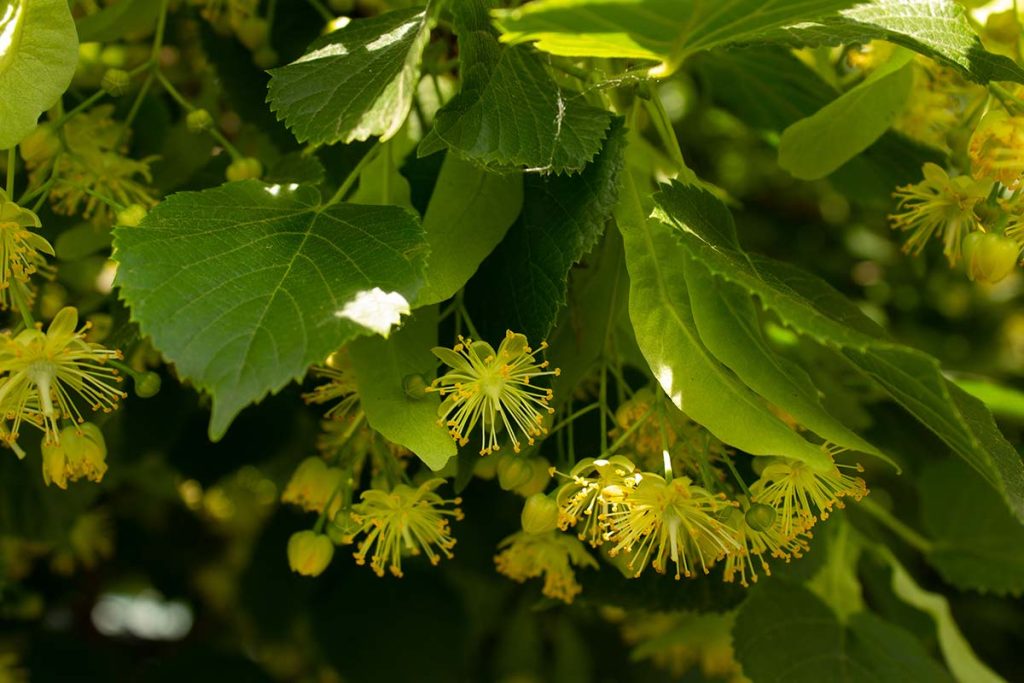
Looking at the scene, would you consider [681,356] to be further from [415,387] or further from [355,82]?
[355,82]

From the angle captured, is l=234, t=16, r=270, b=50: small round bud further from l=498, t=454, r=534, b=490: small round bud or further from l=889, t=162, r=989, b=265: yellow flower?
l=889, t=162, r=989, b=265: yellow flower

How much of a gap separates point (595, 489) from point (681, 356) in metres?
0.13

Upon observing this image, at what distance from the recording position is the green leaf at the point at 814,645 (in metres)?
1.09

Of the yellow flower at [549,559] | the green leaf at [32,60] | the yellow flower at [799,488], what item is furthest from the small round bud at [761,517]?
the green leaf at [32,60]

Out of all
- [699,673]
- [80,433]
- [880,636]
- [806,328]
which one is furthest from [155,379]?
[699,673]

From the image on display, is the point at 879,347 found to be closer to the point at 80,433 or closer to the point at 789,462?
the point at 789,462

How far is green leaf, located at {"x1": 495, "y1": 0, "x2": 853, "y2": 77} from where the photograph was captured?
2.22ft

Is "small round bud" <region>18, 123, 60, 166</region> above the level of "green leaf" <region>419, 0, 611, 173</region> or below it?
below

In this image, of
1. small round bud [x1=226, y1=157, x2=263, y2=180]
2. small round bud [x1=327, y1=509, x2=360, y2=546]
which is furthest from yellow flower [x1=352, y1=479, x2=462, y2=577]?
small round bud [x1=226, y1=157, x2=263, y2=180]

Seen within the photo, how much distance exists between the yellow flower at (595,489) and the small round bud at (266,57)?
2.16 ft

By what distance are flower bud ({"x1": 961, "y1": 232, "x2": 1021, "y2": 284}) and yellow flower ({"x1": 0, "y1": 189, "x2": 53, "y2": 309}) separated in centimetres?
77

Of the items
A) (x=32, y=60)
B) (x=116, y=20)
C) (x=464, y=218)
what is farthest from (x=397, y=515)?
(x=116, y=20)

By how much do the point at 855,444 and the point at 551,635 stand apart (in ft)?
5.02

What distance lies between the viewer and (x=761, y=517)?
78 cm
